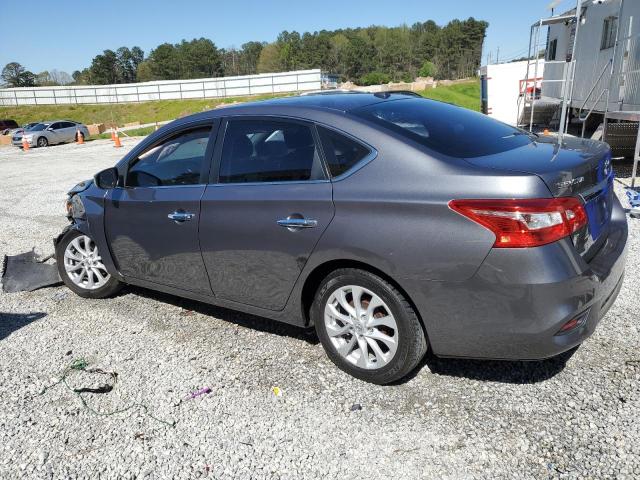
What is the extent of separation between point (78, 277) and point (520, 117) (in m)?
16.9

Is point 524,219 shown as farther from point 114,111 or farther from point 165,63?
point 165,63

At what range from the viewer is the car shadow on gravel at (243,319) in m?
3.92

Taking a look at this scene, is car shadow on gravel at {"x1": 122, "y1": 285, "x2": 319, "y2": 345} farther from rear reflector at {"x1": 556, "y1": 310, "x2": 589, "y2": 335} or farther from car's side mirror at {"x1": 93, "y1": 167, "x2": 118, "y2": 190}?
rear reflector at {"x1": 556, "y1": 310, "x2": 589, "y2": 335}

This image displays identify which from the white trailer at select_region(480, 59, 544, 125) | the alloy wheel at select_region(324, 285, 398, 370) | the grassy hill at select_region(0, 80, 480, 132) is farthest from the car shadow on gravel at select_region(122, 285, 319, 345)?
the grassy hill at select_region(0, 80, 480, 132)

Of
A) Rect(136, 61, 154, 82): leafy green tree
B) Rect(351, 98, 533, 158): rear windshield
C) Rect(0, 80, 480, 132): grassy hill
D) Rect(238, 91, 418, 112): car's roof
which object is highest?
Rect(136, 61, 154, 82): leafy green tree

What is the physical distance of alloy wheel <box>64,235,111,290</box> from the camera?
4.72 metres

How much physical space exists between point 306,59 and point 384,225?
12650 centimetres

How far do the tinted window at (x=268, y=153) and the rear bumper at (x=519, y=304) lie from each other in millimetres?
1092

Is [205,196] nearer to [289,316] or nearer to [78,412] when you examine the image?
[289,316]

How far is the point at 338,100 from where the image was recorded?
3566mm

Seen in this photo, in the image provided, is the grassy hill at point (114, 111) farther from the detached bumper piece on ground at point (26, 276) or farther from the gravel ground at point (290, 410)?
the gravel ground at point (290, 410)

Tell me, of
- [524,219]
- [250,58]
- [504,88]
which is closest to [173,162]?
[524,219]

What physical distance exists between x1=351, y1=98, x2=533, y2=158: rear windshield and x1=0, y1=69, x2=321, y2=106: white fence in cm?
5744

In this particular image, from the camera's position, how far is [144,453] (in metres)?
2.71
